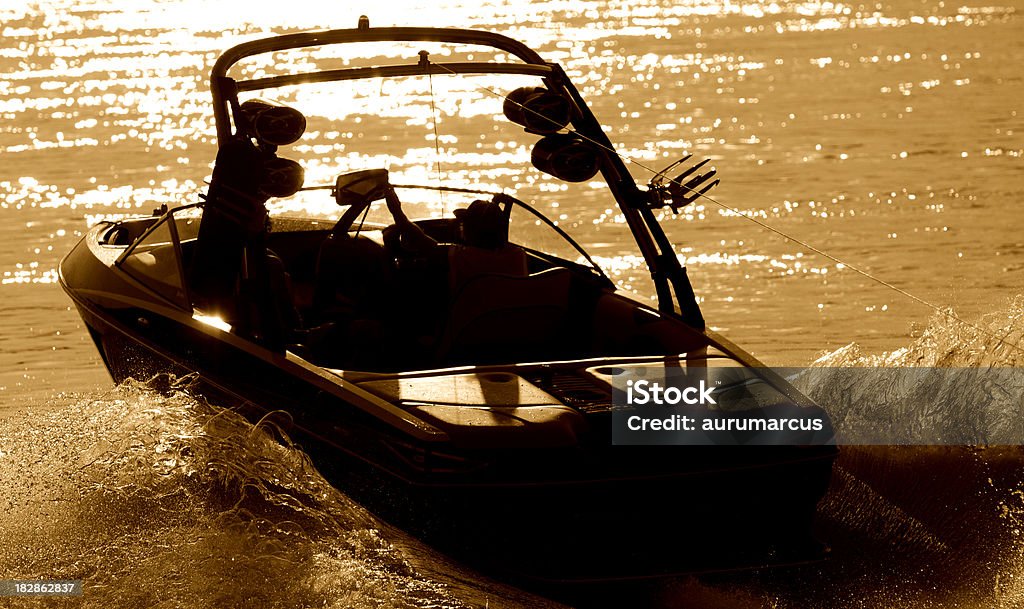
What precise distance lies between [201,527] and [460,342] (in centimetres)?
129

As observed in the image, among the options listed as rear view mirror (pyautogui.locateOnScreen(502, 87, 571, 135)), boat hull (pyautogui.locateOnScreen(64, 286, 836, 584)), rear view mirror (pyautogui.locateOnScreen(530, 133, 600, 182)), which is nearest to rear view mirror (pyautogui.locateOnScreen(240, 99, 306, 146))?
rear view mirror (pyautogui.locateOnScreen(502, 87, 571, 135))

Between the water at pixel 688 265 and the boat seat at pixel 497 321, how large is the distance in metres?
0.88

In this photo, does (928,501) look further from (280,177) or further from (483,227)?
(280,177)

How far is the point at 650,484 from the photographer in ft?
17.5

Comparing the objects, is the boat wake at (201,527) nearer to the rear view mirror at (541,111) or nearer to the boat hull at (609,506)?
the boat hull at (609,506)

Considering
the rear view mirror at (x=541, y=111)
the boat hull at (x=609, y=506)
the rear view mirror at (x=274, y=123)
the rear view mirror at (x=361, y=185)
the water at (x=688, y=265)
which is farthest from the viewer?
the rear view mirror at (x=361, y=185)

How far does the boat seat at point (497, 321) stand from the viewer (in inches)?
252

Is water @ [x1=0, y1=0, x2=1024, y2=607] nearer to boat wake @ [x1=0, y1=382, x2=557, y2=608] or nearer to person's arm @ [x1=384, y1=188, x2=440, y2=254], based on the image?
boat wake @ [x1=0, y1=382, x2=557, y2=608]

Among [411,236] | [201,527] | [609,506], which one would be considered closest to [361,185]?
[411,236]

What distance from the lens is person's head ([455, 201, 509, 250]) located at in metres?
6.71

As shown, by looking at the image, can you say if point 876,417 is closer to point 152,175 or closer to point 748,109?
point 152,175

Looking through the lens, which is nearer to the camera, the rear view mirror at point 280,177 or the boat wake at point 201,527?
the boat wake at point 201,527

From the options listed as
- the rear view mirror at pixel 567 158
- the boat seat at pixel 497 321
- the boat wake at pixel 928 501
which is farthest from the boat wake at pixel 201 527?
the rear view mirror at pixel 567 158

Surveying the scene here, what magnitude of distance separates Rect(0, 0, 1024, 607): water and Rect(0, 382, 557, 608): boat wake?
1 cm
